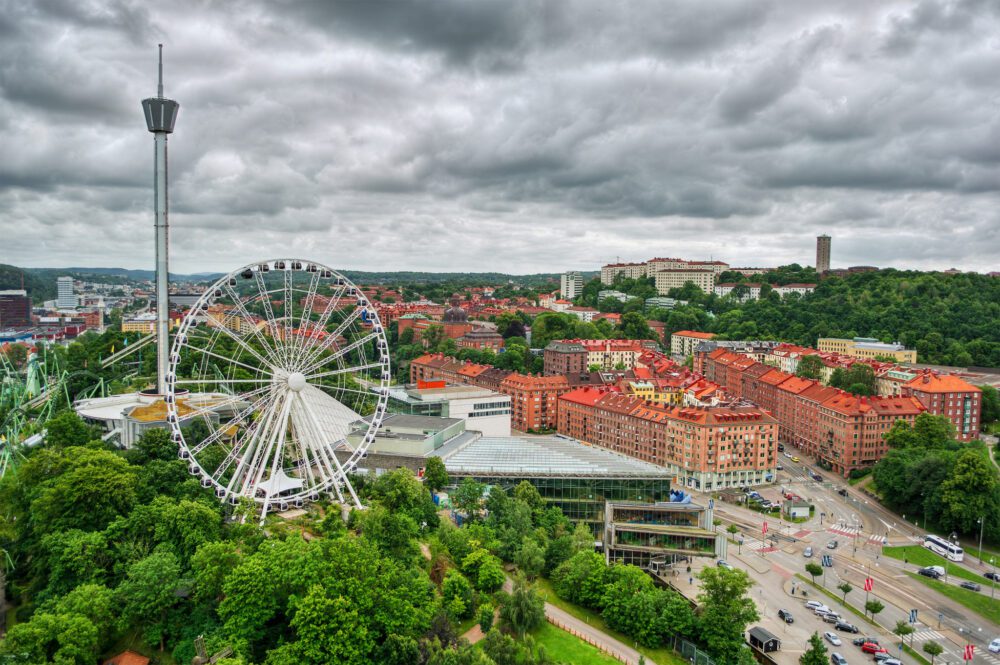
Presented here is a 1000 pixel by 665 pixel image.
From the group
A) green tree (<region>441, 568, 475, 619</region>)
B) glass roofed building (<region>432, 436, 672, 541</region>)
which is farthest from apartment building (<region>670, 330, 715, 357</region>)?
green tree (<region>441, 568, 475, 619</region>)

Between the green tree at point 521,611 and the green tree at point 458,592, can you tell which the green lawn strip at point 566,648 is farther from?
the green tree at point 458,592

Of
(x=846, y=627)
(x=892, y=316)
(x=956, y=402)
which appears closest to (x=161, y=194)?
(x=846, y=627)

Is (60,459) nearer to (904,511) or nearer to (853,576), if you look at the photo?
(853,576)

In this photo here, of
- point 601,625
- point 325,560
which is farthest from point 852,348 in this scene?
point 325,560

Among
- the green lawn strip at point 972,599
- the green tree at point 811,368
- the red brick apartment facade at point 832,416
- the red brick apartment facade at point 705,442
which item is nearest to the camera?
the green lawn strip at point 972,599

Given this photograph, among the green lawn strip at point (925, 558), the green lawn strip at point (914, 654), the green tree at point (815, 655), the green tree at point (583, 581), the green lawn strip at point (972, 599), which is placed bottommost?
the green lawn strip at point (914, 654)

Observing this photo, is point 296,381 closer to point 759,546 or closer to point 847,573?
point 759,546

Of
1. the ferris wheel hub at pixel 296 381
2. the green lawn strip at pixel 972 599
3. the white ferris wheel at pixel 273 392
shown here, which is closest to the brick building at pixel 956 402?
the green lawn strip at pixel 972 599

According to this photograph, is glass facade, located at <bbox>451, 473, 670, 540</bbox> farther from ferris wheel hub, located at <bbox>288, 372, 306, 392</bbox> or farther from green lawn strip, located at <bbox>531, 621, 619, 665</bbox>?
ferris wheel hub, located at <bbox>288, 372, 306, 392</bbox>
